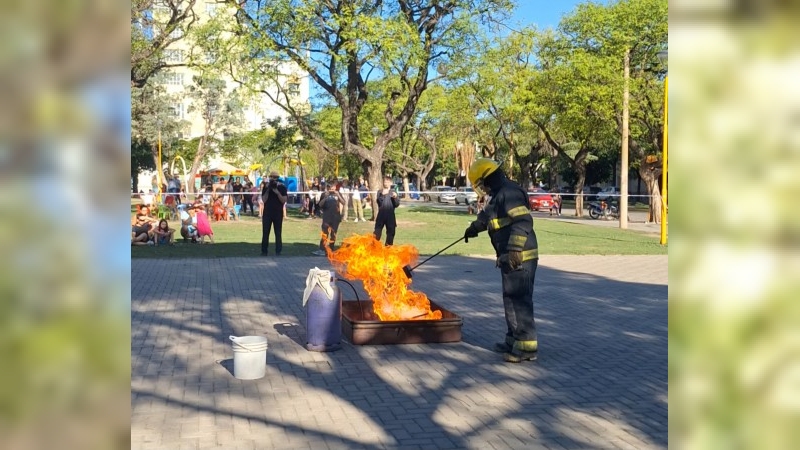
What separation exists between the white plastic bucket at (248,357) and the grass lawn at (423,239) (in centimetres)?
1025

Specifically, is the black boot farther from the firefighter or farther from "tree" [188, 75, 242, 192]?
"tree" [188, 75, 242, 192]

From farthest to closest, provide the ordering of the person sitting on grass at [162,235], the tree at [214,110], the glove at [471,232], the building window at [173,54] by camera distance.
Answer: the tree at [214,110]
the building window at [173,54]
the person sitting on grass at [162,235]
the glove at [471,232]

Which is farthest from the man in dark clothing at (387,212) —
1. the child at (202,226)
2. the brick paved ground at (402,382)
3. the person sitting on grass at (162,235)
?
the person sitting on grass at (162,235)

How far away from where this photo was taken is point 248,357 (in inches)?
258

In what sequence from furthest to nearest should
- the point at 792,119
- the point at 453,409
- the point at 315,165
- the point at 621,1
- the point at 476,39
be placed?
the point at 315,165
the point at 621,1
the point at 476,39
the point at 453,409
the point at 792,119

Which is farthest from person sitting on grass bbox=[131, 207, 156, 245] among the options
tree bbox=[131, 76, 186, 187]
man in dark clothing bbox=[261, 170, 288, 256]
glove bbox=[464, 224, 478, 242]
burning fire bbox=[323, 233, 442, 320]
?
tree bbox=[131, 76, 186, 187]

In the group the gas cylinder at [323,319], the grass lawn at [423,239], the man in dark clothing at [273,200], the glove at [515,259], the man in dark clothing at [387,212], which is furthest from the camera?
the grass lawn at [423,239]

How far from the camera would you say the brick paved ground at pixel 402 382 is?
5.12 meters

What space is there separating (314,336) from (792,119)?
277 inches

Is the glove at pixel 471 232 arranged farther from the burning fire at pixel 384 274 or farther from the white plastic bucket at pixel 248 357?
the white plastic bucket at pixel 248 357

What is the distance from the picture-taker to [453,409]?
5.73 meters

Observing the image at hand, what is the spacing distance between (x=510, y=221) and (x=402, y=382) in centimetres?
199

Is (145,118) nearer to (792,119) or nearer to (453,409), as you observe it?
(453,409)

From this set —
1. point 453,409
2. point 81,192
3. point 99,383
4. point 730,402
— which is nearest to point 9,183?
point 81,192
